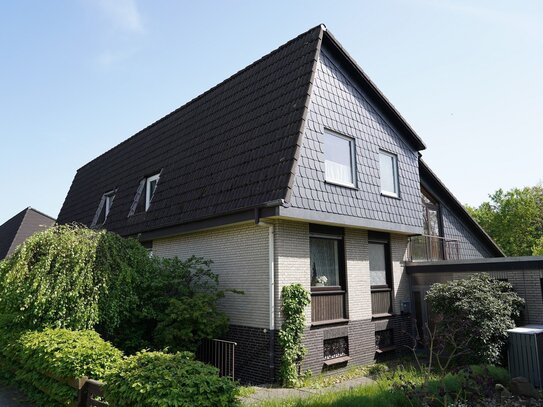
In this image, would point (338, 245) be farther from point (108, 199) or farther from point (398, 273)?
point (108, 199)

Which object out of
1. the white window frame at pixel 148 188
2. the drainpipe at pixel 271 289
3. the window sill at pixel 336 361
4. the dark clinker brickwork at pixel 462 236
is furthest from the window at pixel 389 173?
the white window frame at pixel 148 188

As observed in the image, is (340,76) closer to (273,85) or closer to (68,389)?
(273,85)

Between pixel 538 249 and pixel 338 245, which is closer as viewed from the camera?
pixel 338 245

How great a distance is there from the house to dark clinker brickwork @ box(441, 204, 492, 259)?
7.57ft

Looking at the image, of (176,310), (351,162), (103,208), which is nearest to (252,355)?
(176,310)

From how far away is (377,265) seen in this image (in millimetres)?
13062

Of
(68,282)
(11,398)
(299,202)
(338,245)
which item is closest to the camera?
(11,398)

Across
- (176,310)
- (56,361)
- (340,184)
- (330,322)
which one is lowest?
(56,361)

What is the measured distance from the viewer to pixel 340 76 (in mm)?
12492

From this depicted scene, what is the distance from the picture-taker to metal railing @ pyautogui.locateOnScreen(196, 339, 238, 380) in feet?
32.4

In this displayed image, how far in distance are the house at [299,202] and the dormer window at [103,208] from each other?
8.84ft

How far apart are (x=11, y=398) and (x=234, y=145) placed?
7.85 m

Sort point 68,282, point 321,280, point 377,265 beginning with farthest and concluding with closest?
1. point 377,265
2. point 321,280
3. point 68,282

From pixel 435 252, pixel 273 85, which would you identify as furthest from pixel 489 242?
pixel 273 85
